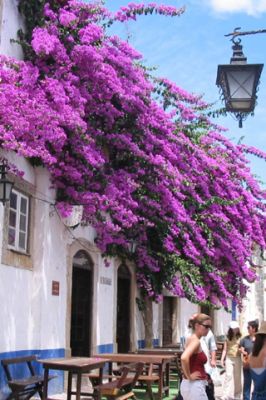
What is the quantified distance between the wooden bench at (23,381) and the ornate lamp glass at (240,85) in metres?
5.63

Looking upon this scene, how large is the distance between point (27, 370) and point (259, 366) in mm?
7029

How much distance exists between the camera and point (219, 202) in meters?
19.2

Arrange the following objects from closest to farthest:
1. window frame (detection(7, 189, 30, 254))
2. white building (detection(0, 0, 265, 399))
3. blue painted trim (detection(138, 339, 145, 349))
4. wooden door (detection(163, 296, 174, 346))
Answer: white building (detection(0, 0, 265, 399)) → window frame (detection(7, 189, 30, 254)) → blue painted trim (detection(138, 339, 145, 349)) → wooden door (detection(163, 296, 174, 346))

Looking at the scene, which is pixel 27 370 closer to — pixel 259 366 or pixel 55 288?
pixel 55 288

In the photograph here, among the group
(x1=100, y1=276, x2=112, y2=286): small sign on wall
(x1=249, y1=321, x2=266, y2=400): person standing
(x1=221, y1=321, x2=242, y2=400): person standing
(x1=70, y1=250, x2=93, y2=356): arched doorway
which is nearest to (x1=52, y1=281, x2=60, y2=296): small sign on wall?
(x1=70, y1=250, x2=93, y2=356): arched doorway

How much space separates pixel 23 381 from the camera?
1058cm

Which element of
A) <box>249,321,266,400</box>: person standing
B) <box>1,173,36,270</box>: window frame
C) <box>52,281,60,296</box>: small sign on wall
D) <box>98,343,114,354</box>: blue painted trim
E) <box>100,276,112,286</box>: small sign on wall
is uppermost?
<box>1,173,36,270</box>: window frame

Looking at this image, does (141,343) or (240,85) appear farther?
(141,343)

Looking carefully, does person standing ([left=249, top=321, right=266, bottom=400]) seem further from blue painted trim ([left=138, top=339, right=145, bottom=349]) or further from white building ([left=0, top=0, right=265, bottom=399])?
blue painted trim ([left=138, top=339, right=145, bottom=349])

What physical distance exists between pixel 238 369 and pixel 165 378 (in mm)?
2540

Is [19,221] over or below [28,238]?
over

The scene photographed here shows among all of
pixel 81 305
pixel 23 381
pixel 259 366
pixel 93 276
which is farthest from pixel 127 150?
pixel 259 366

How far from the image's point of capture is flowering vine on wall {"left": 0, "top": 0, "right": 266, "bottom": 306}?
1166 cm

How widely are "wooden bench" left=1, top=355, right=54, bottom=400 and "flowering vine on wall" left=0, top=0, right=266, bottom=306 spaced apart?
3045 mm
